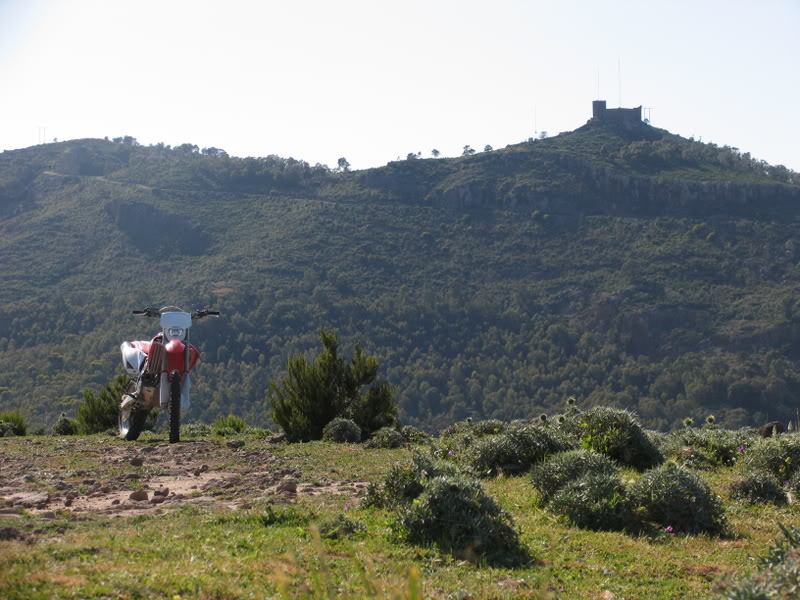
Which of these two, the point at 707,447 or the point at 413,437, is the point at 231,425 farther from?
the point at 707,447

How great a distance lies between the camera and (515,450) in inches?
388

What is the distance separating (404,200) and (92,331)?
34577 mm

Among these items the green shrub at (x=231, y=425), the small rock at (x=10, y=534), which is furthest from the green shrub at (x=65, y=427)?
the small rock at (x=10, y=534)

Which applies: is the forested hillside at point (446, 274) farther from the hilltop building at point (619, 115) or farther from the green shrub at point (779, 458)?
the green shrub at point (779, 458)

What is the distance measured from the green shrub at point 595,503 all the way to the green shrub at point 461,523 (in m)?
1.06

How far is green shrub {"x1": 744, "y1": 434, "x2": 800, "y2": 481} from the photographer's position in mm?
9250

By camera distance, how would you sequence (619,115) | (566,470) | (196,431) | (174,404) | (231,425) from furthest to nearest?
(619,115) < (231,425) < (196,431) < (174,404) < (566,470)

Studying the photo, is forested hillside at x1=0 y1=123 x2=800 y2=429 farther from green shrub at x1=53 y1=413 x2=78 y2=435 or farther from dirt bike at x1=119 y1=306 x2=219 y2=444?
dirt bike at x1=119 y1=306 x2=219 y2=444

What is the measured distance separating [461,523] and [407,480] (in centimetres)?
106

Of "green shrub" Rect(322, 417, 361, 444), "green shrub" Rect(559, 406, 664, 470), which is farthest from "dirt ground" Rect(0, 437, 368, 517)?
"green shrub" Rect(559, 406, 664, 470)

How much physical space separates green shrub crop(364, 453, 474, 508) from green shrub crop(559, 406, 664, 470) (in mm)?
3007

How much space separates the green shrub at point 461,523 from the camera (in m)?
6.26

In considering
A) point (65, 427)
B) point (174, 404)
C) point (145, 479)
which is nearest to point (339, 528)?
point (145, 479)

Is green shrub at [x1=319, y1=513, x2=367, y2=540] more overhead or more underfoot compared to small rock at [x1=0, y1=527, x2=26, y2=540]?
more underfoot
